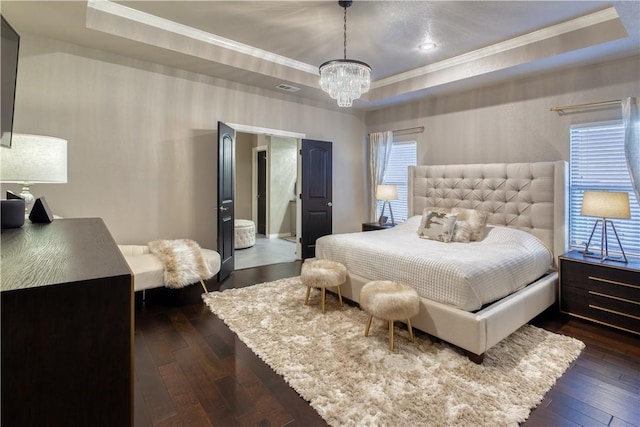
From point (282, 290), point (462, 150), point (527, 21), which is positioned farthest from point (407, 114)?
point (282, 290)

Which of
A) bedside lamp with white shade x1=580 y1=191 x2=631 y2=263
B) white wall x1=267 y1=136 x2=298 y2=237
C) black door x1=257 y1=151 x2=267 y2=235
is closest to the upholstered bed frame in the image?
bedside lamp with white shade x1=580 y1=191 x2=631 y2=263

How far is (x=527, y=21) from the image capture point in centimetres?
312

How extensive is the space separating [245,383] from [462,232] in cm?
272

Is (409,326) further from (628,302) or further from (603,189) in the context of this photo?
(603,189)

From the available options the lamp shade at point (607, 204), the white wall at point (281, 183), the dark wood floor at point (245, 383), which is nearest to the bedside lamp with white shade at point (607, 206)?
the lamp shade at point (607, 204)

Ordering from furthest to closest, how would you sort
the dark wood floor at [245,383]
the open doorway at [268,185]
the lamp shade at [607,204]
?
1. the open doorway at [268,185]
2. the lamp shade at [607,204]
3. the dark wood floor at [245,383]

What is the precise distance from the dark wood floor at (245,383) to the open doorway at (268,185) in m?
4.25

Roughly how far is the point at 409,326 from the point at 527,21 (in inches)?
122

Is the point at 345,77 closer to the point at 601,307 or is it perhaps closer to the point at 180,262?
the point at 180,262

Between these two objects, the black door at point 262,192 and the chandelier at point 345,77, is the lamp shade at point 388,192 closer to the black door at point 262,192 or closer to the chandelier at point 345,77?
the chandelier at point 345,77

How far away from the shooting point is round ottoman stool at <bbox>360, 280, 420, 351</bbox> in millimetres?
2379

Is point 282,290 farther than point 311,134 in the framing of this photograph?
No

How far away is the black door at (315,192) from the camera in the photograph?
17.4 ft

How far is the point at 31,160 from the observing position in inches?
90.3
